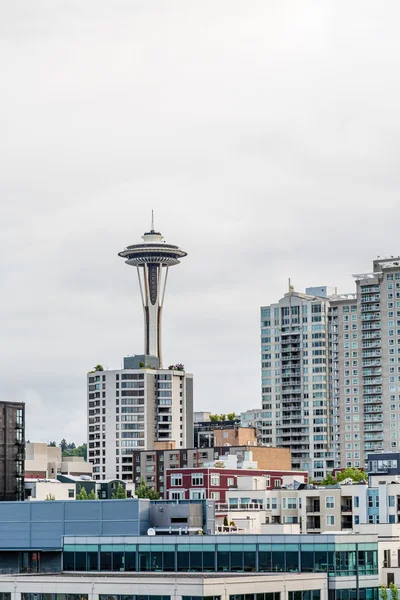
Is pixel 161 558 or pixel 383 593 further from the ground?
pixel 161 558

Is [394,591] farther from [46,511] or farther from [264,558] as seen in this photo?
[46,511]

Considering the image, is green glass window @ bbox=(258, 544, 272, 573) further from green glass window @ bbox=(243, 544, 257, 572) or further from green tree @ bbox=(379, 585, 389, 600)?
green tree @ bbox=(379, 585, 389, 600)

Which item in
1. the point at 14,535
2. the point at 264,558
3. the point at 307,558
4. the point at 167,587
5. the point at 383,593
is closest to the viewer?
the point at 167,587

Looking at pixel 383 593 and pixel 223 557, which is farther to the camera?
pixel 223 557

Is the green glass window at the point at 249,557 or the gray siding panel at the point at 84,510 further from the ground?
the gray siding panel at the point at 84,510

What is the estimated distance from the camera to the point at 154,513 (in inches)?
5812

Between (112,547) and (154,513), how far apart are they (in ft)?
55.8

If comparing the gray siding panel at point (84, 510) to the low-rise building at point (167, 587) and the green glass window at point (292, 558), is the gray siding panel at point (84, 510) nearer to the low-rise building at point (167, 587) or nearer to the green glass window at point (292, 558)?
the low-rise building at point (167, 587)

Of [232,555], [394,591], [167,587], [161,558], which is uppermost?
[232,555]

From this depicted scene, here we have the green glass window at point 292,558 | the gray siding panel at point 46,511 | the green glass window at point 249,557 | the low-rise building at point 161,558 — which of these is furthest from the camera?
the gray siding panel at point 46,511

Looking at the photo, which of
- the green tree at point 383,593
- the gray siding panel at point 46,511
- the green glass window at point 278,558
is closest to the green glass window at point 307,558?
the green glass window at point 278,558

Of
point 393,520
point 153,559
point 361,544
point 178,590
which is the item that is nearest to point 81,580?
point 178,590

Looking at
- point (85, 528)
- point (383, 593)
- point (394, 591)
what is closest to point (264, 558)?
point (383, 593)

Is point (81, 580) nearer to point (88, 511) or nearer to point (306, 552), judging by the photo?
point (306, 552)
